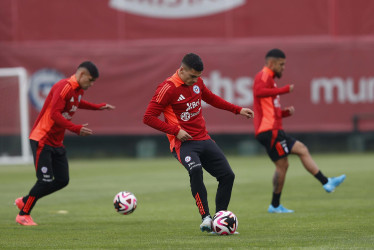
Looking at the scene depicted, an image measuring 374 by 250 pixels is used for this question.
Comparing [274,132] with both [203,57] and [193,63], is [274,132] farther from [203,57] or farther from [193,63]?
[203,57]

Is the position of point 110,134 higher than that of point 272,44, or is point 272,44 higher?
point 272,44

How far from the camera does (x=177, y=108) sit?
991 centimetres

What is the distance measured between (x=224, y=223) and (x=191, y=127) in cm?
132

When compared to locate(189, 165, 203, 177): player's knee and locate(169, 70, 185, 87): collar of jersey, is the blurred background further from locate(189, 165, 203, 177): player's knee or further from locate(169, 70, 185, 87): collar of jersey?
locate(189, 165, 203, 177): player's knee

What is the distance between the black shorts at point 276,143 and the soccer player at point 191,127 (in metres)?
2.52

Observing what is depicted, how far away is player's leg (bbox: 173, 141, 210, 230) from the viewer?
9.62 m

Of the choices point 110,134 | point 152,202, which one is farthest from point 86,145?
point 152,202

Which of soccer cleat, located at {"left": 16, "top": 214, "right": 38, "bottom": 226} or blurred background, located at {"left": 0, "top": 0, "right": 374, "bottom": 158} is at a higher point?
soccer cleat, located at {"left": 16, "top": 214, "right": 38, "bottom": 226}

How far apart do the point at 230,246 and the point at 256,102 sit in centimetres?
465

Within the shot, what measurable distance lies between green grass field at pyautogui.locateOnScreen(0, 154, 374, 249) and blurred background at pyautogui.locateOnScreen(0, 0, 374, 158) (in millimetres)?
6334

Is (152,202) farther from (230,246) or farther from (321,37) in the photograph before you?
(321,37)

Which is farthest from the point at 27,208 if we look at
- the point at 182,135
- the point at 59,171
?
the point at 182,135

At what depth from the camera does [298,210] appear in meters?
12.4

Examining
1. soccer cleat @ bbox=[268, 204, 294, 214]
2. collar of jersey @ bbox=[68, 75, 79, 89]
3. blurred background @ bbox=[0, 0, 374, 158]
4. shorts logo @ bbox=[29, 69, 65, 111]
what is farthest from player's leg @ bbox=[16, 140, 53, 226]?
shorts logo @ bbox=[29, 69, 65, 111]
